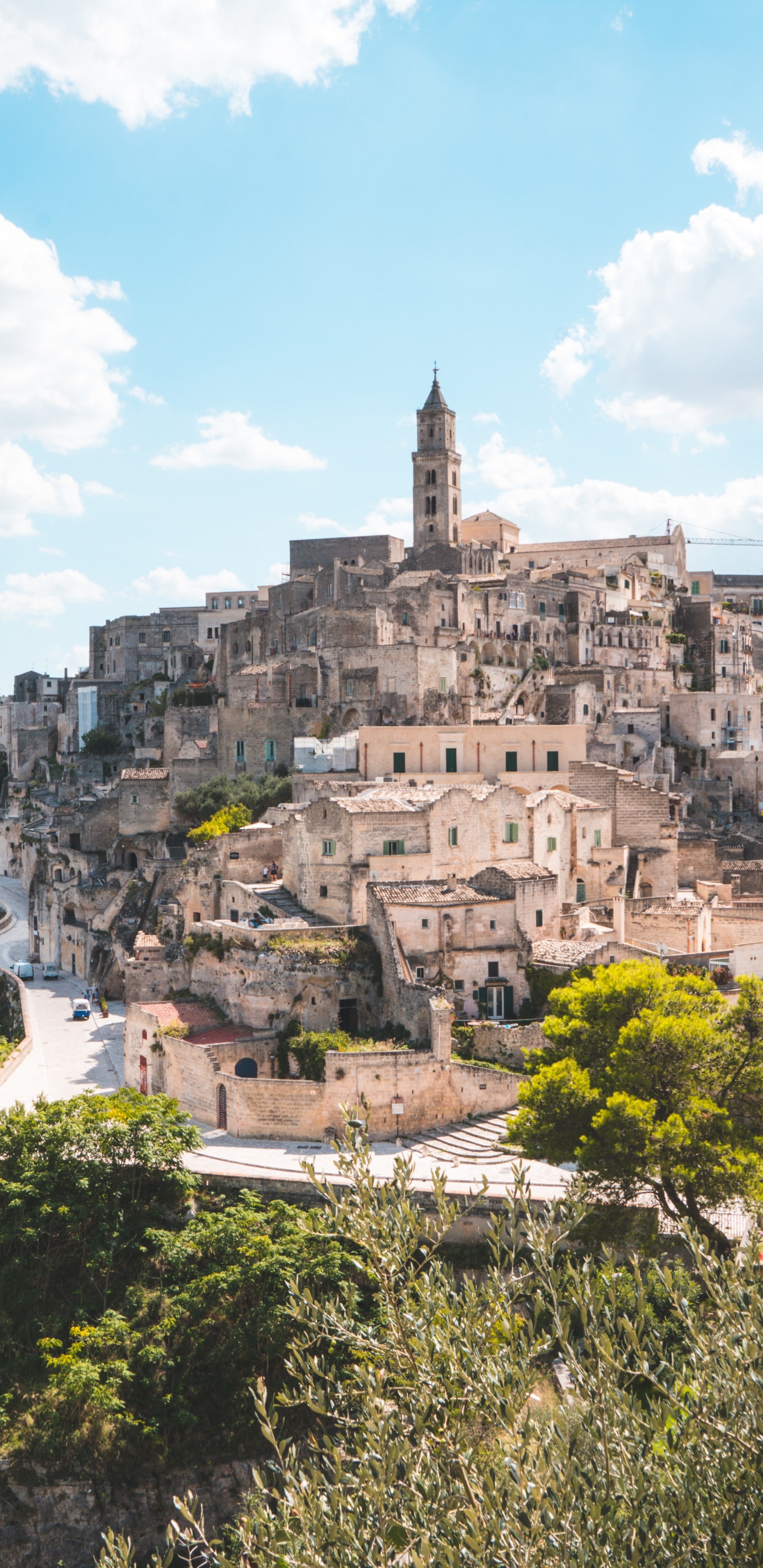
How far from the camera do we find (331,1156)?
26.2m

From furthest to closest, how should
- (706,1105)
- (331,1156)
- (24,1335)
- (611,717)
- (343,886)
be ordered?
(611,717) → (343,886) → (331,1156) → (24,1335) → (706,1105)

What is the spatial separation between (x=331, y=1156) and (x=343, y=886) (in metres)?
8.61

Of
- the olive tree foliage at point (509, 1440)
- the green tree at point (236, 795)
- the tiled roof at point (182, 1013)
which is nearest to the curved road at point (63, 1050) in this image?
the tiled roof at point (182, 1013)

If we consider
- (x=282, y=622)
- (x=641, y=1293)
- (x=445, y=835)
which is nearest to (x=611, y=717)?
(x=282, y=622)

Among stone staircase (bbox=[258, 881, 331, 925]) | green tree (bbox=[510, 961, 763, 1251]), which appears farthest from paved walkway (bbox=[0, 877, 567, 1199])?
stone staircase (bbox=[258, 881, 331, 925])

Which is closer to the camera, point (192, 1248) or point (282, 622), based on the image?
point (192, 1248)

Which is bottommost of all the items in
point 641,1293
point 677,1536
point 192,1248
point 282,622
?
point 192,1248

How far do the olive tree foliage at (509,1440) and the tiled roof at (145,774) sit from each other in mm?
37364

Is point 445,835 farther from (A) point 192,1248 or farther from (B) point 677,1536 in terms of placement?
(B) point 677,1536

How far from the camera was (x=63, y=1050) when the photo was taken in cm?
3609

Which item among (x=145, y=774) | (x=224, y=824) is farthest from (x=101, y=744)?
(x=224, y=824)

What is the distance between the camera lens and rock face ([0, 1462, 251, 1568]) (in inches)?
796

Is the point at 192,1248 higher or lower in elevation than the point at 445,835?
lower

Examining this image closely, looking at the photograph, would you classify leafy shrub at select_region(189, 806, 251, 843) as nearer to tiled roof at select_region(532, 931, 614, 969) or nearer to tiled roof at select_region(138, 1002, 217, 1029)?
tiled roof at select_region(138, 1002, 217, 1029)
